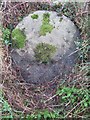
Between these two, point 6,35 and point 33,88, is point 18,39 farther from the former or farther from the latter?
point 33,88

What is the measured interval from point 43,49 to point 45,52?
3 centimetres

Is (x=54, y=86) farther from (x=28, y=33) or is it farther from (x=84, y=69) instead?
(x=28, y=33)

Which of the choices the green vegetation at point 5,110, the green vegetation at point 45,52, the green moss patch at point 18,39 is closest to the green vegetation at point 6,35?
the green moss patch at point 18,39

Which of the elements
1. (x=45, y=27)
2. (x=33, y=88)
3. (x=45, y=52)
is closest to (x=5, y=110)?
(x=33, y=88)

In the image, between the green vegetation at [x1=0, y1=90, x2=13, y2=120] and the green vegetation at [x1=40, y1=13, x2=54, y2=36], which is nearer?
the green vegetation at [x1=0, y1=90, x2=13, y2=120]

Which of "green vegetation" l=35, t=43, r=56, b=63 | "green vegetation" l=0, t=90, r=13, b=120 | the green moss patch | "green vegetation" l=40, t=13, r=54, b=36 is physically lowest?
"green vegetation" l=0, t=90, r=13, b=120

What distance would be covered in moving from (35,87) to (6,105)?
344mm

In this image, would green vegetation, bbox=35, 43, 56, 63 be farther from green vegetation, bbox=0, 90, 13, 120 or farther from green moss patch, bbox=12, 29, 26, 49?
green vegetation, bbox=0, 90, 13, 120

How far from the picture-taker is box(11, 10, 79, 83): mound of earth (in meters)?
3.32

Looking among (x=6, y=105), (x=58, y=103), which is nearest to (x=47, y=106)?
(x=58, y=103)

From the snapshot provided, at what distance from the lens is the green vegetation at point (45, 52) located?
332 cm

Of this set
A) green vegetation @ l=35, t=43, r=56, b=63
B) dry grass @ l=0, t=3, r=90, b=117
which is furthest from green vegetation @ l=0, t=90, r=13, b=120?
green vegetation @ l=35, t=43, r=56, b=63

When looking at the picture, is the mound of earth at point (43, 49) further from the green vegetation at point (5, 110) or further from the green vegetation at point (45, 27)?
the green vegetation at point (5, 110)

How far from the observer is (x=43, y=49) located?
10.9 ft
